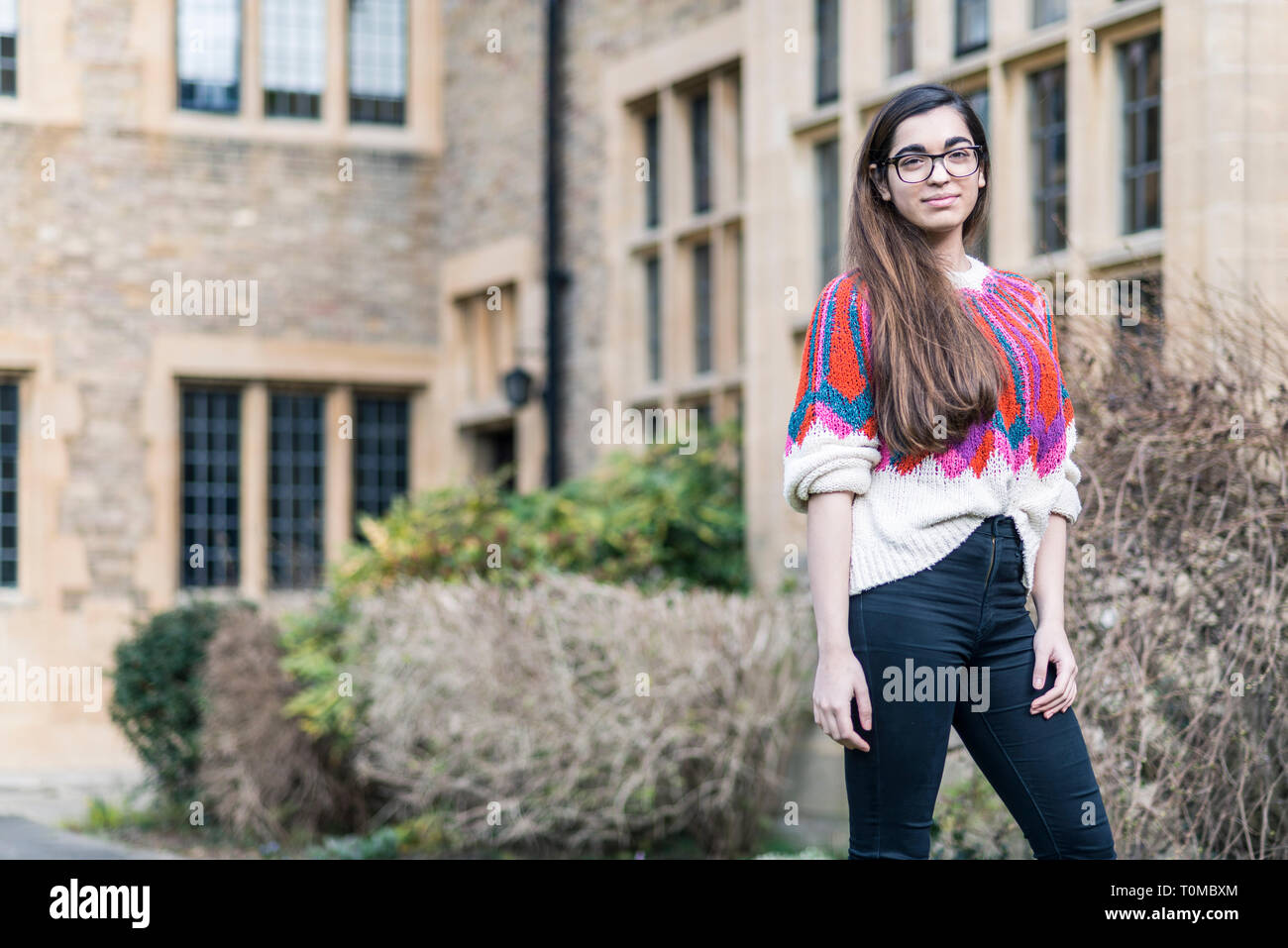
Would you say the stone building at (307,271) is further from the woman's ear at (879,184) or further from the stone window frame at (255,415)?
the woman's ear at (879,184)

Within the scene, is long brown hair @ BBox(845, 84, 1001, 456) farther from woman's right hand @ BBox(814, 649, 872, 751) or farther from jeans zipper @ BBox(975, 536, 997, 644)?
woman's right hand @ BBox(814, 649, 872, 751)

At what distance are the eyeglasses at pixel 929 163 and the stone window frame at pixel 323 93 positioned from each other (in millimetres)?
11828

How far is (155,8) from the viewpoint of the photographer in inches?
543

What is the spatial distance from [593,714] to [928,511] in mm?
4400

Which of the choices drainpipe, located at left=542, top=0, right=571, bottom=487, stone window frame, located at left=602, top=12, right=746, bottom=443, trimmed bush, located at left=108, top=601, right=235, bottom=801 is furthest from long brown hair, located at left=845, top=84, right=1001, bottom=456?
drainpipe, located at left=542, top=0, right=571, bottom=487

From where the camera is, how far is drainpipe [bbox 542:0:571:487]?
498 inches

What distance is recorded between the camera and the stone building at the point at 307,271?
38.9ft

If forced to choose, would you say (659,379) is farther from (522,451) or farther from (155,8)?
(155,8)

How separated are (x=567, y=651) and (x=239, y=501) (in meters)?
7.15

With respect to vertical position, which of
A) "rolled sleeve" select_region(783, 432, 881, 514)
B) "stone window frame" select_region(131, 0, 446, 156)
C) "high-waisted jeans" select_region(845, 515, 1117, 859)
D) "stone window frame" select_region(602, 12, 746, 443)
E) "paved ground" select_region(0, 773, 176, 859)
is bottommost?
"paved ground" select_region(0, 773, 176, 859)
